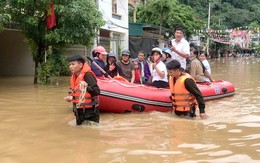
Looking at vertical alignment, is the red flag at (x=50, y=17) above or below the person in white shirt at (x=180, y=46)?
above

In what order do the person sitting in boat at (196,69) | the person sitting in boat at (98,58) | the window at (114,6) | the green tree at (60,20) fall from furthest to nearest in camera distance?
the window at (114,6)
the green tree at (60,20)
the person sitting in boat at (196,69)
the person sitting in boat at (98,58)

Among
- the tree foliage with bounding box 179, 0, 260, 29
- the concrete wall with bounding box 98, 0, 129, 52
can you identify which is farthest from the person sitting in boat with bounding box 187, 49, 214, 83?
the tree foliage with bounding box 179, 0, 260, 29

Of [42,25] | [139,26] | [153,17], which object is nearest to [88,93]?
[42,25]

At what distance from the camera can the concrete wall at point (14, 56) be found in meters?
17.1

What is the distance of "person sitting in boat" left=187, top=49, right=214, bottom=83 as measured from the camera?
8305mm

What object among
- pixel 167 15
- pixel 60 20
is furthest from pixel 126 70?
A: pixel 167 15

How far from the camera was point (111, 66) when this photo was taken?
7883mm

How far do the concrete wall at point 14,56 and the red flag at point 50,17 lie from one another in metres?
6.16

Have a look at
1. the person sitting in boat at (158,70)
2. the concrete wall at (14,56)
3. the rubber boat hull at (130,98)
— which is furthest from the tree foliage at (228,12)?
the rubber boat hull at (130,98)

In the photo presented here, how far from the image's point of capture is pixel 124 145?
4.68 metres

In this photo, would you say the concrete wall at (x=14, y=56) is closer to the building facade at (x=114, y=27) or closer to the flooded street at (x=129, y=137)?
the building facade at (x=114, y=27)

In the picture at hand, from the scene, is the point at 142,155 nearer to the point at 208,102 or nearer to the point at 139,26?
the point at 208,102

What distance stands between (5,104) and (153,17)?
71.9 feet

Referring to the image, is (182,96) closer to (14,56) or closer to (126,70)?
(126,70)
